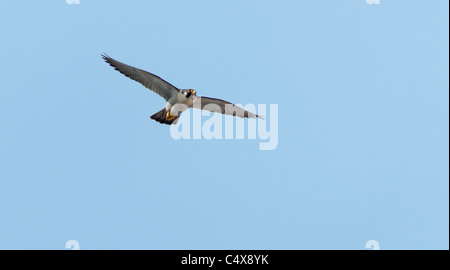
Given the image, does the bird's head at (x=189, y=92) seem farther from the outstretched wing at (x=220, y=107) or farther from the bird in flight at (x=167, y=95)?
the outstretched wing at (x=220, y=107)

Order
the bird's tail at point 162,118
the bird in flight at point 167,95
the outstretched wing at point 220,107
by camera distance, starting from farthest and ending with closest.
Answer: the outstretched wing at point 220,107 → the bird's tail at point 162,118 → the bird in flight at point 167,95

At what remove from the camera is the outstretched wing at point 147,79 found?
23.6 meters

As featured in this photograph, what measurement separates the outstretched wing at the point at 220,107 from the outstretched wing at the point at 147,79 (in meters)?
1.12

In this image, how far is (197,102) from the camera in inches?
968

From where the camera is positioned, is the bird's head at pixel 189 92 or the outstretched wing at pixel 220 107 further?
the outstretched wing at pixel 220 107

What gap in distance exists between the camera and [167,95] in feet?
79.3

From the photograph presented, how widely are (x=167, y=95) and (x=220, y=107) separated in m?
2.38

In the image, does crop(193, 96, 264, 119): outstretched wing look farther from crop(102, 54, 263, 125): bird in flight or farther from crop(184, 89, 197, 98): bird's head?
crop(184, 89, 197, 98): bird's head

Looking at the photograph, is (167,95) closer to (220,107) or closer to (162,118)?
(162,118)

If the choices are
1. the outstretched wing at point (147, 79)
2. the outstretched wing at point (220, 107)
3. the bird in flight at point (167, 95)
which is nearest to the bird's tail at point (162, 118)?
the bird in flight at point (167, 95)

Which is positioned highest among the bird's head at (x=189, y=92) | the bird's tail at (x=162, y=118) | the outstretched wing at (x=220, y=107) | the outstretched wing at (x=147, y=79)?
the outstretched wing at (x=147, y=79)

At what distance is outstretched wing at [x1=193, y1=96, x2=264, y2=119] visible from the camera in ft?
80.7

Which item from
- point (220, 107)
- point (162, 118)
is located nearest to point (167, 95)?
point (162, 118)
